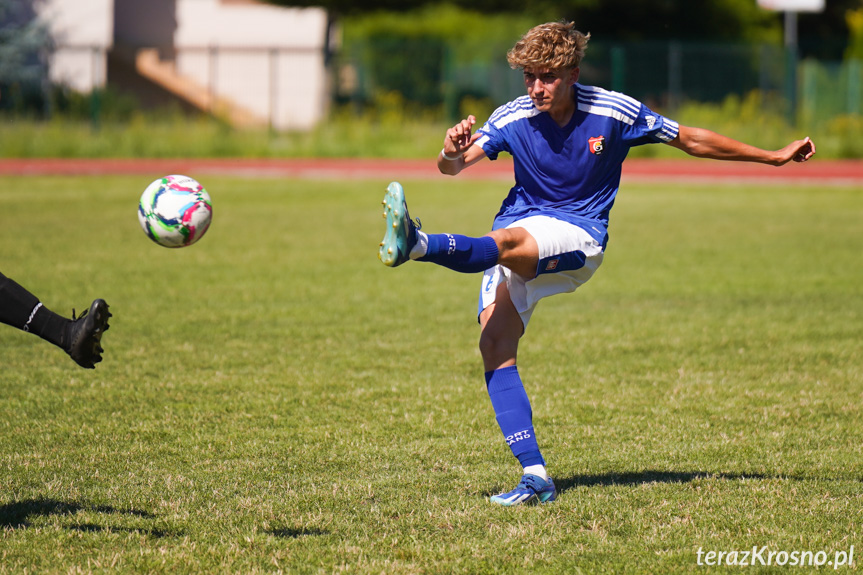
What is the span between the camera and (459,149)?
5.20 m

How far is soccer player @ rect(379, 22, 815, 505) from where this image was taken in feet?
16.2

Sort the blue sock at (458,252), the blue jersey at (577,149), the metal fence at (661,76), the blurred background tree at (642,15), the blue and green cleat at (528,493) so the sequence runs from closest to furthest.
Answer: the blue sock at (458,252), the blue and green cleat at (528,493), the blue jersey at (577,149), the metal fence at (661,76), the blurred background tree at (642,15)

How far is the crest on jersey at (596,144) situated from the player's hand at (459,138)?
0.59 m

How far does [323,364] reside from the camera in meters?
7.93

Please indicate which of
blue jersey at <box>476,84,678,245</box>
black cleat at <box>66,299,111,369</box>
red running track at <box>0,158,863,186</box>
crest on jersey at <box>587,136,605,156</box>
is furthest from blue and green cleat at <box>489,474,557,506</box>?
red running track at <box>0,158,863,186</box>

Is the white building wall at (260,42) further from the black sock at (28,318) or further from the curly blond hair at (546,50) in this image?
the black sock at (28,318)

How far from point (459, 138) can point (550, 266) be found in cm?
77

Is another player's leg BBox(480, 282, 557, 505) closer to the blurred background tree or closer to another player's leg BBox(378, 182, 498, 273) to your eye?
another player's leg BBox(378, 182, 498, 273)

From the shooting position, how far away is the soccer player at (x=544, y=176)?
194 inches

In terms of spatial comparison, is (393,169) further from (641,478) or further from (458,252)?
(458,252)

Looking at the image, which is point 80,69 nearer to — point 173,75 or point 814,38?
point 173,75

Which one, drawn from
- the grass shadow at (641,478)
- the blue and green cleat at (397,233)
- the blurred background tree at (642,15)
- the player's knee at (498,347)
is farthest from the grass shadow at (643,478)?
the blurred background tree at (642,15)

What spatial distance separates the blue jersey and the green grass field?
4.50ft

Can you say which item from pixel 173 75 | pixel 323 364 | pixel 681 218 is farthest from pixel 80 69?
pixel 323 364
